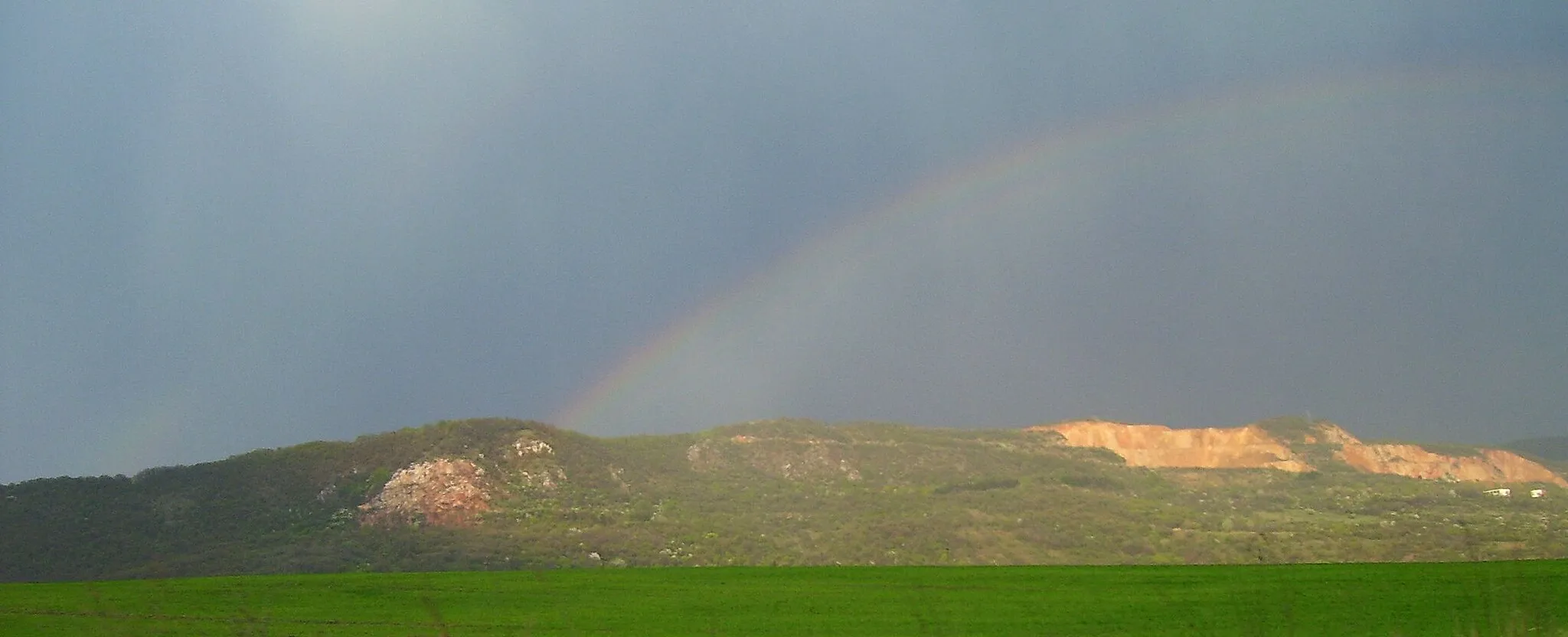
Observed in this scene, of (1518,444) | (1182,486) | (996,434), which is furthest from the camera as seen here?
(1518,444)

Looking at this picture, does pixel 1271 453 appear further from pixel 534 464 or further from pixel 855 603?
pixel 855 603

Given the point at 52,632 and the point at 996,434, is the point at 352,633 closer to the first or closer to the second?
the point at 52,632

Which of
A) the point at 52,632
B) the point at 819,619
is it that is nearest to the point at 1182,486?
the point at 819,619

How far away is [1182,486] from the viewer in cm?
A: 11919

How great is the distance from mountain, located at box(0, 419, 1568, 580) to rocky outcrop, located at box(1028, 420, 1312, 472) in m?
26.8

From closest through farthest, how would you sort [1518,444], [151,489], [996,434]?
[151,489] < [996,434] < [1518,444]

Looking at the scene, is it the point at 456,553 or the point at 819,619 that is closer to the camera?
the point at 819,619

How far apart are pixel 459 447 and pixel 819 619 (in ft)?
201

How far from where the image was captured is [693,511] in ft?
293

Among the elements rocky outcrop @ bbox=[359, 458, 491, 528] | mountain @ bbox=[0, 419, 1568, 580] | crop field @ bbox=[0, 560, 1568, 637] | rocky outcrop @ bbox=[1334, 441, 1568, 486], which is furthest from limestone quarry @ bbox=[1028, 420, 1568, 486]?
crop field @ bbox=[0, 560, 1568, 637]

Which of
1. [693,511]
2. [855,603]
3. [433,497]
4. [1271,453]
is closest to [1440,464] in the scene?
[1271,453]

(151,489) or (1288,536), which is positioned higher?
(151,489)

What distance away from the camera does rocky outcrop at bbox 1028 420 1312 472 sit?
152 m

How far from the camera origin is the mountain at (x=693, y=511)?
228ft
